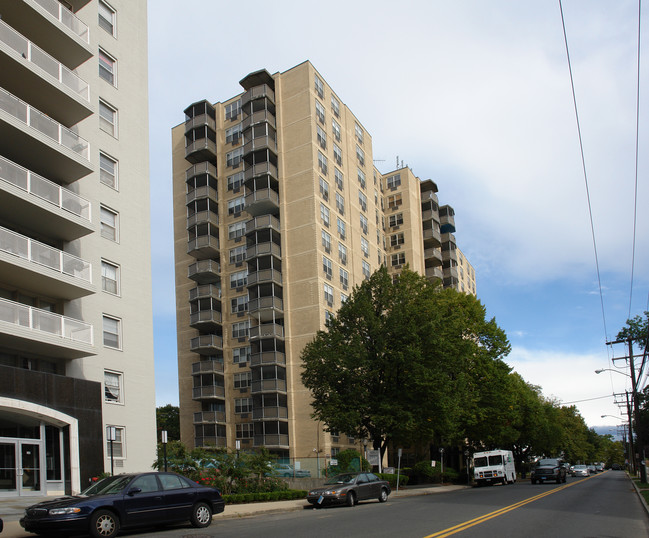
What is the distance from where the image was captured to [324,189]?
5734 centimetres

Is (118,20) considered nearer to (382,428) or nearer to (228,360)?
(382,428)

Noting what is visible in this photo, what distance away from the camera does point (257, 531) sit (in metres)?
13.6

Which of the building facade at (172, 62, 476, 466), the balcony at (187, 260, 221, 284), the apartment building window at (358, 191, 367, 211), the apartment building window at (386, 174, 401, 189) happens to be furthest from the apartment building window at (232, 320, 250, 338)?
the apartment building window at (386, 174, 401, 189)

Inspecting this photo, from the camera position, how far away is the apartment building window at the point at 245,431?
180 ft

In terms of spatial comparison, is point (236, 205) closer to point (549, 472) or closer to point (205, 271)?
point (205, 271)

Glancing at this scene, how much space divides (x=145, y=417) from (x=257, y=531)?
15.6m

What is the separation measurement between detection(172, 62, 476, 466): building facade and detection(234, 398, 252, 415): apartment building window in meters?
0.14

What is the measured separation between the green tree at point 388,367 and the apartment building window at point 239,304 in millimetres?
20119

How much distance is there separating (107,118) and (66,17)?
502 cm

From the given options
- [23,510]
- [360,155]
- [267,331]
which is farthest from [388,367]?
[360,155]

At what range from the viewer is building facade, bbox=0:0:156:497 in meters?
21.7

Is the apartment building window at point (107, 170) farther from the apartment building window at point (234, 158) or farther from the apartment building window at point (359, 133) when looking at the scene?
the apartment building window at point (359, 133)

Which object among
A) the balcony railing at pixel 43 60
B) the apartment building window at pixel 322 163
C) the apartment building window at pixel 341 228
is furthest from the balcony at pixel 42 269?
the apartment building window at pixel 341 228

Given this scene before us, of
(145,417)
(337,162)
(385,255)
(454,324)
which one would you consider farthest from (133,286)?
(385,255)
